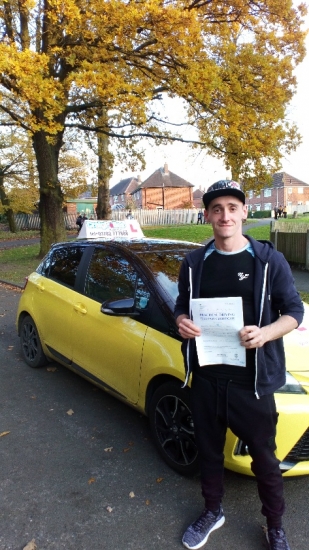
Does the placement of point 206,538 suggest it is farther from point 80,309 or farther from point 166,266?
point 80,309

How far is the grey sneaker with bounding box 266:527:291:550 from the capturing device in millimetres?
2238

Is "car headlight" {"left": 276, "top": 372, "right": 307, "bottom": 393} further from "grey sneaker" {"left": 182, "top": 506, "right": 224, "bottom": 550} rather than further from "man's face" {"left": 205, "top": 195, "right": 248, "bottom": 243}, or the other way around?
"man's face" {"left": 205, "top": 195, "right": 248, "bottom": 243}

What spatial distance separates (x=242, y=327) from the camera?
2004mm

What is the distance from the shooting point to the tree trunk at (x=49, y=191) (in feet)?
43.1

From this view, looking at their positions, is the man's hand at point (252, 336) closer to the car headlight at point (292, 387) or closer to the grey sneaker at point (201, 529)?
the car headlight at point (292, 387)

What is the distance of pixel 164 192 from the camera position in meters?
65.1

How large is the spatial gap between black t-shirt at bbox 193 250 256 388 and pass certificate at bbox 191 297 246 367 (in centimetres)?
6

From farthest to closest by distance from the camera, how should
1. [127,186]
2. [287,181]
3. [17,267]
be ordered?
[287,181] < [127,186] < [17,267]

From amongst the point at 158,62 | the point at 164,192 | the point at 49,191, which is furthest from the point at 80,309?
the point at 164,192

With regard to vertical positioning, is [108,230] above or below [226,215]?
below

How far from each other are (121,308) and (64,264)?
61.8 inches

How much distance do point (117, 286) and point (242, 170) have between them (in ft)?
28.8

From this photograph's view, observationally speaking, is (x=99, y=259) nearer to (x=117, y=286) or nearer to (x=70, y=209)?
(x=117, y=286)

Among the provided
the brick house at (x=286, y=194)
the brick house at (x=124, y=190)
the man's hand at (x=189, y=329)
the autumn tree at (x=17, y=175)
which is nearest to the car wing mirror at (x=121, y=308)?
the man's hand at (x=189, y=329)
